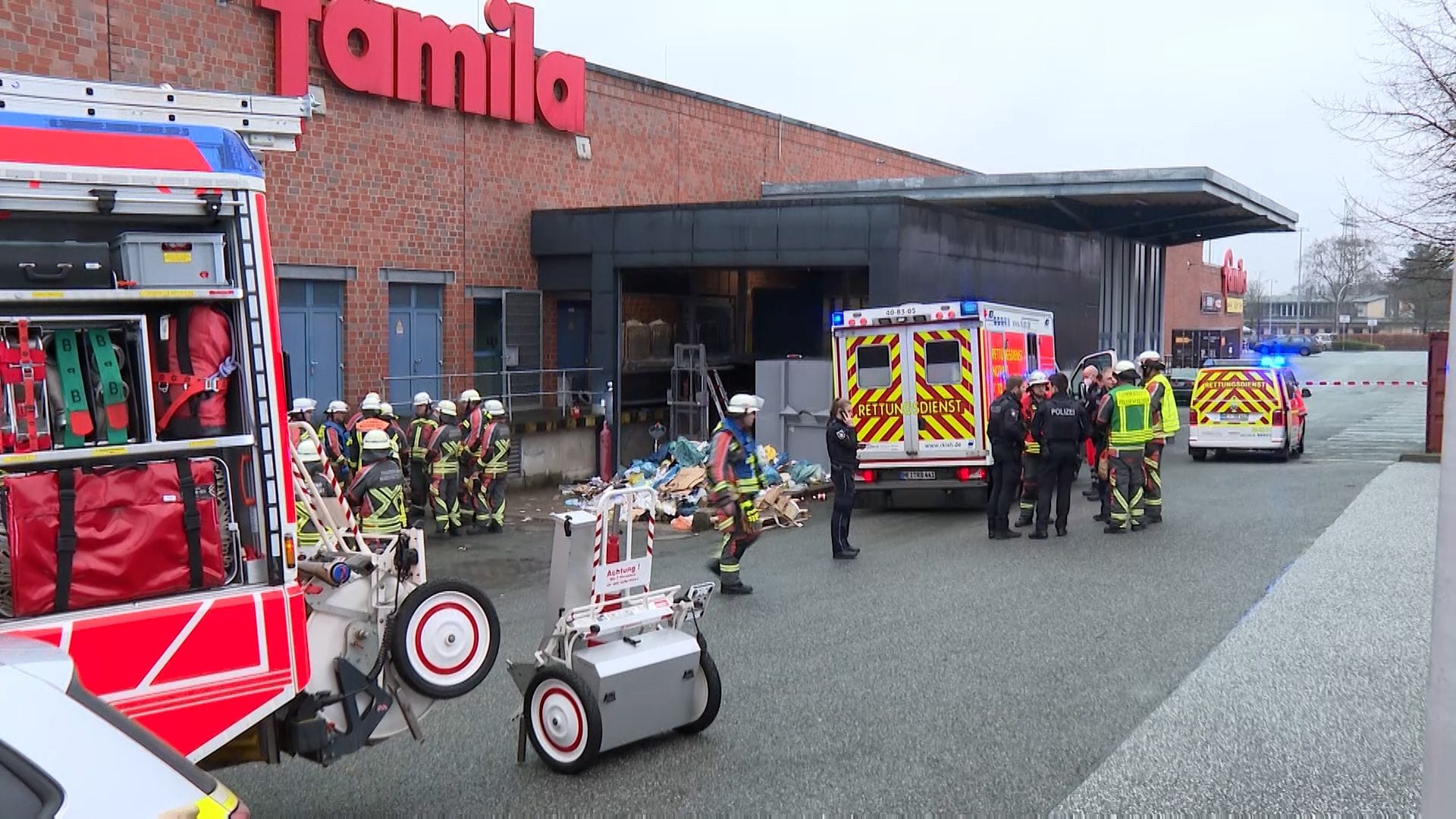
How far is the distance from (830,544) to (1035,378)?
3082mm

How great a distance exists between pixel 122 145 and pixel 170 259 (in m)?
0.43

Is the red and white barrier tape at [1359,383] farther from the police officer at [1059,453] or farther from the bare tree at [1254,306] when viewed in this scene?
the bare tree at [1254,306]

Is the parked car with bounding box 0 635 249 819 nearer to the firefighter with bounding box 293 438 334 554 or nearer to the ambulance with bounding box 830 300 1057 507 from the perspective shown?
the firefighter with bounding box 293 438 334 554

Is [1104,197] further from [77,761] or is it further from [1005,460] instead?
[77,761]

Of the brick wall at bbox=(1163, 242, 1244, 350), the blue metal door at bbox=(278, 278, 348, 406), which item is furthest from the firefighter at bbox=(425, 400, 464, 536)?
the brick wall at bbox=(1163, 242, 1244, 350)

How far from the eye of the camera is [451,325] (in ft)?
71.3

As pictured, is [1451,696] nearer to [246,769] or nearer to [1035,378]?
[246,769]

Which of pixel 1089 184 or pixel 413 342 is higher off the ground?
pixel 1089 184

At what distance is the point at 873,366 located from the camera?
16.2m

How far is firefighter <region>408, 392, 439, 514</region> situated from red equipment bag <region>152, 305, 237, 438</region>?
10.9 meters

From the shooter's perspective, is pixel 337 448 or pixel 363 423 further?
pixel 337 448

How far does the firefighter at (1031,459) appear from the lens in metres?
14.0

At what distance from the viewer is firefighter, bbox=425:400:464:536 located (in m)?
15.2

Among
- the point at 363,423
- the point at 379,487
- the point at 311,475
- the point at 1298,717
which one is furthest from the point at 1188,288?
the point at 311,475
